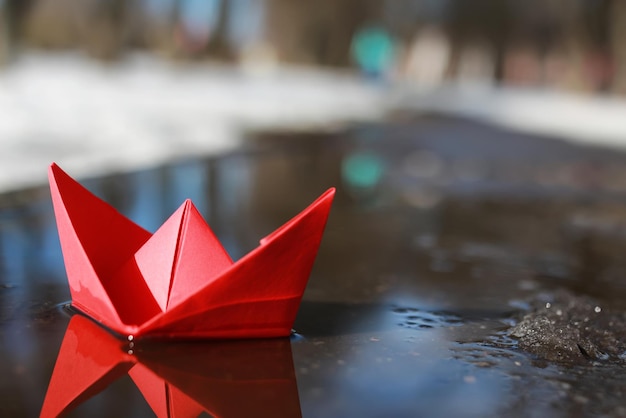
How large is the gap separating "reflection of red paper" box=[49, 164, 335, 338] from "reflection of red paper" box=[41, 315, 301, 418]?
71 millimetres

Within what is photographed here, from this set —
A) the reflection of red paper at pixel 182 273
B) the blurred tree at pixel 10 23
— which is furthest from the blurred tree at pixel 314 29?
the reflection of red paper at pixel 182 273

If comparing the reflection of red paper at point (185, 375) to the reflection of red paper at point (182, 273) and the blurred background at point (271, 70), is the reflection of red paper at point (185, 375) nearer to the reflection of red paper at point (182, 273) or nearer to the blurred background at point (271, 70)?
the reflection of red paper at point (182, 273)

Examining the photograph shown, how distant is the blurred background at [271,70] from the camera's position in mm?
10820

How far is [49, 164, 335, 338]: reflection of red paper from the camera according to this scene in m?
2.80

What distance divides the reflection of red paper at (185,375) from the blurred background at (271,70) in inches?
159

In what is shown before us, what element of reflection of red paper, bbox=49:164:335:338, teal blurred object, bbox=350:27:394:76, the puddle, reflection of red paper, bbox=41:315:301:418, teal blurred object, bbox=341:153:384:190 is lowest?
teal blurred object, bbox=341:153:384:190

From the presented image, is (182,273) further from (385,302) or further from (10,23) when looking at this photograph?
(10,23)

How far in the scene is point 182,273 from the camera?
116 inches

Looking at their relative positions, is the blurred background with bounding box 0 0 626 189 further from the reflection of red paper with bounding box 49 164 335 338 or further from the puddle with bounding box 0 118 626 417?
the reflection of red paper with bounding box 49 164 335 338

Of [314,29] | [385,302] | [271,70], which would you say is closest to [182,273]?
[385,302]

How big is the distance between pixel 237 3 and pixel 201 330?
3540 centimetres

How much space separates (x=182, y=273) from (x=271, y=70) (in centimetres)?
3554

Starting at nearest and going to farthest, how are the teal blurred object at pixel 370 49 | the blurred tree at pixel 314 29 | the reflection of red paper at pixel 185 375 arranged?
the reflection of red paper at pixel 185 375
the blurred tree at pixel 314 29
the teal blurred object at pixel 370 49

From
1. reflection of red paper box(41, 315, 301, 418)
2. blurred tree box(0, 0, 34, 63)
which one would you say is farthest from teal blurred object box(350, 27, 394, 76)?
reflection of red paper box(41, 315, 301, 418)
